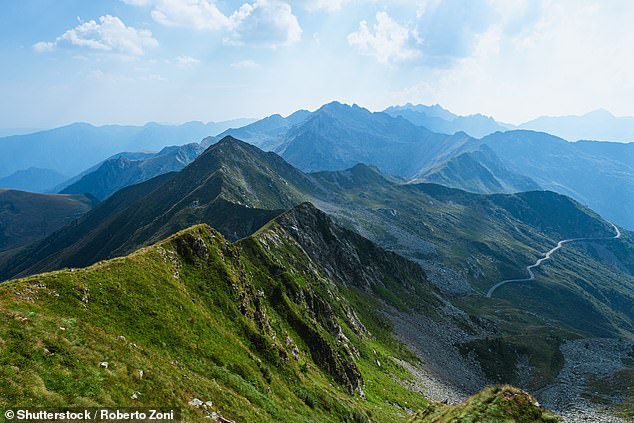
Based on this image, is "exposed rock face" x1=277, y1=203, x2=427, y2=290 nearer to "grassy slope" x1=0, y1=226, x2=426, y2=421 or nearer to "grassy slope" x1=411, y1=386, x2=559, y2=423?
"grassy slope" x1=0, y1=226, x2=426, y2=421

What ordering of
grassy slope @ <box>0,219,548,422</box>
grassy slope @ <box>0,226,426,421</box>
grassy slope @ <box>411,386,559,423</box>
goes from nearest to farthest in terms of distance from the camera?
grassy slope @ <box>0,226,426,421</box> < grassy slope @ <box>0,219,548,422</box> < grassy slope @ <box>411,386,559,423</box>

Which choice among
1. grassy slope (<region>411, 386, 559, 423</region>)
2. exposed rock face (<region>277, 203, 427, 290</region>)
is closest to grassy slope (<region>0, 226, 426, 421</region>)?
grassy slope (<region>411, 386, 559, 423</region>)

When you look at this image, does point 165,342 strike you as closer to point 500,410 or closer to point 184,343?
point 184,343

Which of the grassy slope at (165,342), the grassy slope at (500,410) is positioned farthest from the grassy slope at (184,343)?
the grassy slope at (500,410)

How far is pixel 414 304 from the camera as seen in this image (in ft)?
447

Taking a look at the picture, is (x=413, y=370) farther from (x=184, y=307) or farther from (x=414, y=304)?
(x=184, y=307)

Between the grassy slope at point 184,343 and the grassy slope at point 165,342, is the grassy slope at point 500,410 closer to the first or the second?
the grassy slope at point 184,343

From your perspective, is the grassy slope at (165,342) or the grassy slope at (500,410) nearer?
the grassy slope at (165,342)

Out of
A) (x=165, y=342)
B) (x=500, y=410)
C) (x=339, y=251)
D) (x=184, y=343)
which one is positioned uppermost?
(x=165, y=342)

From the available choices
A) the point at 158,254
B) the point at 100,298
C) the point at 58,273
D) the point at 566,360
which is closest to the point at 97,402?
the point at 100,298

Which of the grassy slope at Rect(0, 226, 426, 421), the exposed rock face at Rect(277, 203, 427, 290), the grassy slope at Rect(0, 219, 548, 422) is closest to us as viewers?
the grassy slope at Rect(0, 226, 426, 421)

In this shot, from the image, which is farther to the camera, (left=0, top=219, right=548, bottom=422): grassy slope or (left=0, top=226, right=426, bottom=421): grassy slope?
(left=0, top=219, right=548, bottom=422): grassy slope

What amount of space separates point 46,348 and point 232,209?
17023cm

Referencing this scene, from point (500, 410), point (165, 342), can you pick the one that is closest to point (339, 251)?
point (165, 342)
